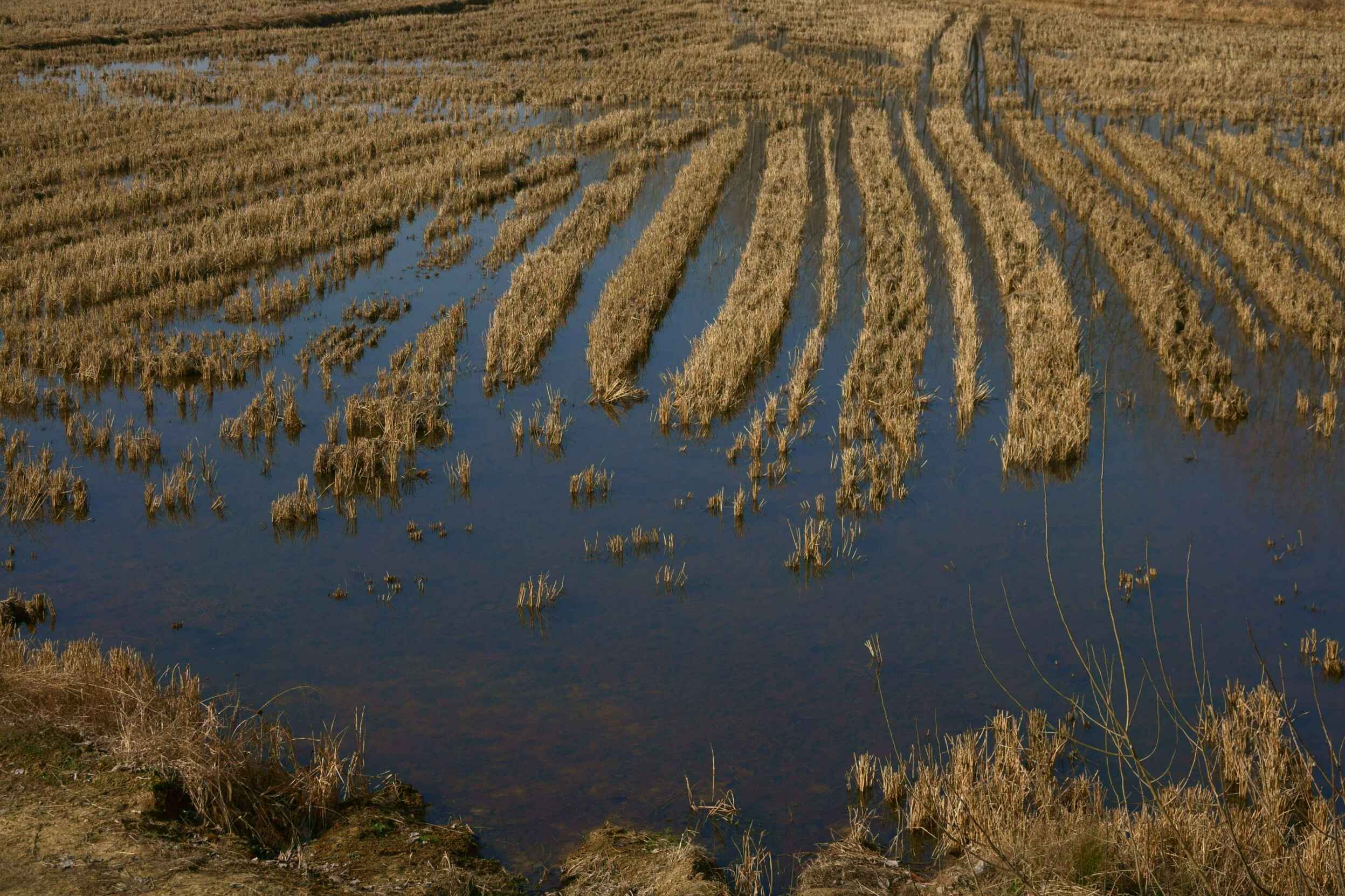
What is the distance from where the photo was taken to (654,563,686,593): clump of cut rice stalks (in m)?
8.25

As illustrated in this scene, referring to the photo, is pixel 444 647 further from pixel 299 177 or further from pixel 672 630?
pixel 299 177

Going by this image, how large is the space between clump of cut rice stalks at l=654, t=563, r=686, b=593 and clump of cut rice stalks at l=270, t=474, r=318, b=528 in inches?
108

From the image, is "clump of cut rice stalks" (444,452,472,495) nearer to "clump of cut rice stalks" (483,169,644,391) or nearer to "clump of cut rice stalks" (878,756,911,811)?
"clump of cut rice stalks" (483,169,644,391)

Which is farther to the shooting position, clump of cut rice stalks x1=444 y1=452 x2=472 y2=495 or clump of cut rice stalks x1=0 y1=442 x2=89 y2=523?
clump of cut rice stalks x1=444 y1=452 x2=472 y2=495

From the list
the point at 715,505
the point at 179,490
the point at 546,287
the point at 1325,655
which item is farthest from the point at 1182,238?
the point at 179,490

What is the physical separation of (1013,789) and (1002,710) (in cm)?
109

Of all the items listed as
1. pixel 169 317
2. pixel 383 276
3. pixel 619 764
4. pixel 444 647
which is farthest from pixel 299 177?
pixel 619 764

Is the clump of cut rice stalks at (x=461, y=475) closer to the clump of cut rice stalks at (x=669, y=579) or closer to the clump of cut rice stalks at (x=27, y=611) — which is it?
the clump of cut rice stalks at (x=669, y=579)

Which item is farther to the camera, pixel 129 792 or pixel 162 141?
pixel 162 141

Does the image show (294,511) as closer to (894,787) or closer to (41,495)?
(41,495)

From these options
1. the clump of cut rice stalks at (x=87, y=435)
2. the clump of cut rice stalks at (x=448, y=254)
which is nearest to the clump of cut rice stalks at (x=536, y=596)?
the clump of cut rice stalks at (x=87, y=435)

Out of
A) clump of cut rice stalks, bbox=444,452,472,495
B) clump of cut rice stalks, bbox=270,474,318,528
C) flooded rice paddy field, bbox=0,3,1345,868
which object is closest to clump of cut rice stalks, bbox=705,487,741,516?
flooded rice paddy field, bbox=0,3,1345,868

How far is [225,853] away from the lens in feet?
17.1

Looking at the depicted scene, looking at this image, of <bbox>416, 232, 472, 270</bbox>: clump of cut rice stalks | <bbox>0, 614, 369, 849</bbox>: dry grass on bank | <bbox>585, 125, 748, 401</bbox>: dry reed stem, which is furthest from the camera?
<bbox>416, 232, 472, 270</bbox>: clump of cut rice stalks
